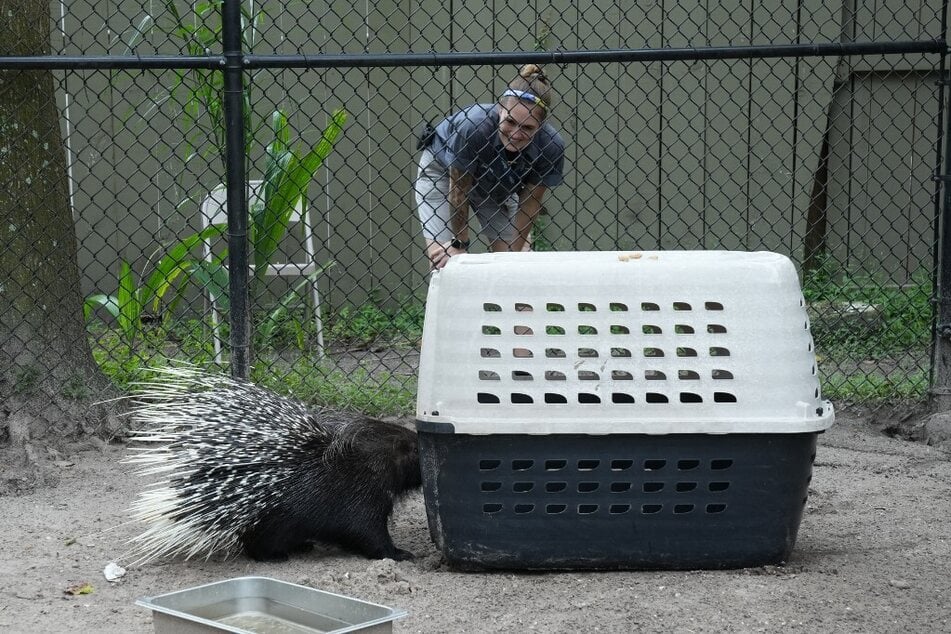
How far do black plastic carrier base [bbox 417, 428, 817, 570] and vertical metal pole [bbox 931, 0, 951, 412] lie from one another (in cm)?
190

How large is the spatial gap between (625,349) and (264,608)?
1.05 metres

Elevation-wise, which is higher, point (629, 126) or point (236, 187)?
point (629, 126)

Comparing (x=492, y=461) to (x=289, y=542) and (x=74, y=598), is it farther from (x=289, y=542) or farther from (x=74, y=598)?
(x=74, y=598)

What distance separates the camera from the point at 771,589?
2643 mm

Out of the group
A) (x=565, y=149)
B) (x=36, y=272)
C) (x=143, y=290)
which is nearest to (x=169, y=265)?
(x=143, y=290)

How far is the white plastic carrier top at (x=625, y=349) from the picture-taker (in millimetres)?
2648

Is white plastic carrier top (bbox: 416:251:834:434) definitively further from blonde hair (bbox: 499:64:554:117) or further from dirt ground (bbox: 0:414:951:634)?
blonde hair (bbox: 499:64:554:117)

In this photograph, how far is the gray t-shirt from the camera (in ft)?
14.1

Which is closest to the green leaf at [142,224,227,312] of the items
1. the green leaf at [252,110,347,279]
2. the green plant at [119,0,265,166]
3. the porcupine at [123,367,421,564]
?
the green leaf at [252,110,347,279]

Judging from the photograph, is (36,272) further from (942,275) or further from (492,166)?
(942,275)

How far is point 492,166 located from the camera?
4.38m

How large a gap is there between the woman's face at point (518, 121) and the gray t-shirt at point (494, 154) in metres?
0.07

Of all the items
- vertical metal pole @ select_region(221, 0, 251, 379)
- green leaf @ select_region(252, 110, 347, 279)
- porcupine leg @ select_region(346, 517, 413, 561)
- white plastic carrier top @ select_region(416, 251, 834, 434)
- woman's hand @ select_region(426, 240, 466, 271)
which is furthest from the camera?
green leaf @ select_region(252, 110, 347, 279)

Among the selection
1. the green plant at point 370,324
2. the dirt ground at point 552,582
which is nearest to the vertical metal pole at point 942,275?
the dirt ground at point 552,582
